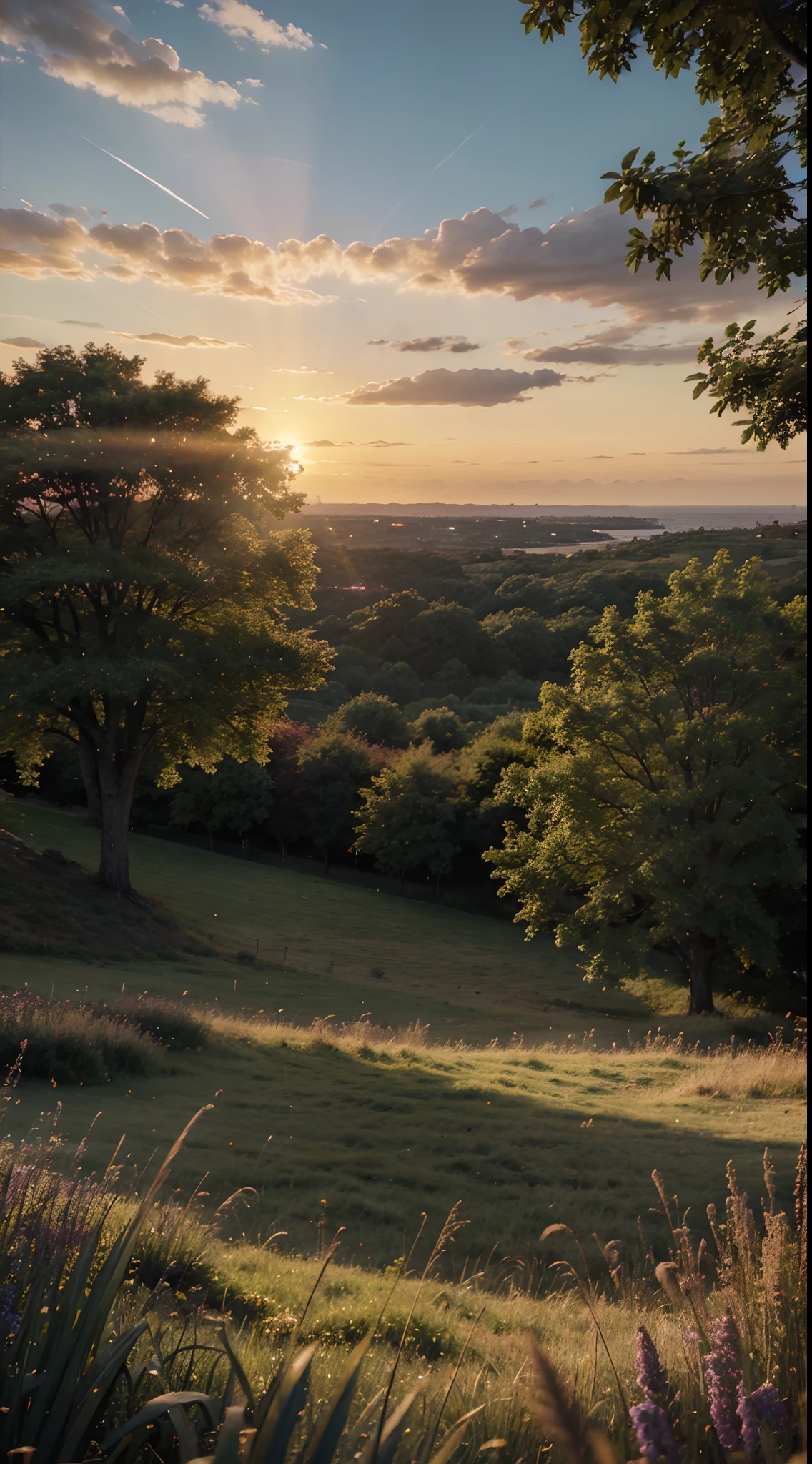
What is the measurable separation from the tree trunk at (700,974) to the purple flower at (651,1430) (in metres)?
26.9

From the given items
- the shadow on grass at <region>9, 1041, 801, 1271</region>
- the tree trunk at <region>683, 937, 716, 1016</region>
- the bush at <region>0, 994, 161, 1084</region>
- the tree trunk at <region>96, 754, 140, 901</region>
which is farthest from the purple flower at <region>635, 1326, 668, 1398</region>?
the tree trunk at <region>683, 937, 716, 1016</region>

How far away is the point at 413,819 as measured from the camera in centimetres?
→ 5169

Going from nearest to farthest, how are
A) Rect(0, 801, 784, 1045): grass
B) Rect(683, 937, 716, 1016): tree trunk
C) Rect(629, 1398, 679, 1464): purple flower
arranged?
Rect(629, 1398, 679, 1464): purple flower < Rect(0, 801, 784, 1045): grass < Rect(683, 937, 716, 1016): tree trunk

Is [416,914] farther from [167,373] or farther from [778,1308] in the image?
[778,1308]

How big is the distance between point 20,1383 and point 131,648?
2290 centimetres

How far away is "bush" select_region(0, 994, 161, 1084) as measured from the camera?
1180cm

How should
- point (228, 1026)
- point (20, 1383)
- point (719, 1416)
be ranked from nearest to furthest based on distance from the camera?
point (719, 1416)
point (20, 1383)
point (228, 1026)

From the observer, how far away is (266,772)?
184 feet

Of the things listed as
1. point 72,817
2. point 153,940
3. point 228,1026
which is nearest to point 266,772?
point 72,817

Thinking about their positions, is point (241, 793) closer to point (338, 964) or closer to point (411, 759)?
point (411, 759)

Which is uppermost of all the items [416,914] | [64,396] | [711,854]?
[64,396]

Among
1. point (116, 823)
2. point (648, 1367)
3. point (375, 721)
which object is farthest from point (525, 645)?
point (648, 1367)

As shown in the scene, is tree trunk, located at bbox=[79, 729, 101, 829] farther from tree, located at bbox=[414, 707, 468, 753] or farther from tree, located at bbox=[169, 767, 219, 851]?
tree, located at bbox=[414, 707, 468, 753]

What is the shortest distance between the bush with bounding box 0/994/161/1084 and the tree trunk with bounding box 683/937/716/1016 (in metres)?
19.0
